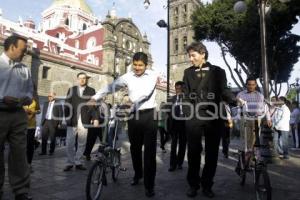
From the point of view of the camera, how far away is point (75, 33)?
155ft

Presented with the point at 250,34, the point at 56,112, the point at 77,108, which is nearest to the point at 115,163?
the point at 77,108

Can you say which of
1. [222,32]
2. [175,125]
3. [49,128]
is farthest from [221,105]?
[222,32]

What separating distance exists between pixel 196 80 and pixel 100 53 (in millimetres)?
39961

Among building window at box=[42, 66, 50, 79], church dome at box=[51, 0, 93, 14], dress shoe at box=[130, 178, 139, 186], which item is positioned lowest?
dress shoe at box=[130, 178, 139, 186]

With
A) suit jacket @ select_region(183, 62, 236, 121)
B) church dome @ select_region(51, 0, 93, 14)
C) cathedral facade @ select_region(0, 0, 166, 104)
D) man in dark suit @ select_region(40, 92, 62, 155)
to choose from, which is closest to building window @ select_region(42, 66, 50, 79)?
cathedral facade @ select_region(0, 0, 166, 104)

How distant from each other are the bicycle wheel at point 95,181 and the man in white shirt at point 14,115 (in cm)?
63

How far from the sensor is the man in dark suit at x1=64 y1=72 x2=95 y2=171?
21.0 ft

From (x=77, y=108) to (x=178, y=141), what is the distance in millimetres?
2232

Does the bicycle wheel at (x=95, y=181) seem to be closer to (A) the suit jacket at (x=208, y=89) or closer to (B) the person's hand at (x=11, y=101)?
(B) the person's hand at (x=11, y=101)

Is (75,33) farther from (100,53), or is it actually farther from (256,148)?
(256,148)

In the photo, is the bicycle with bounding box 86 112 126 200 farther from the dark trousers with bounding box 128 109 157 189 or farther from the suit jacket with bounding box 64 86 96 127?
the suit jacket with bounding box 64 86 96 127

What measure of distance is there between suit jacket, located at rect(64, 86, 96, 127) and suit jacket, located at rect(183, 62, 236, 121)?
255 centimetres

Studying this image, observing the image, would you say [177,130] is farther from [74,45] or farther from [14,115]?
[74,45]

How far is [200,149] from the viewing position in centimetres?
440
